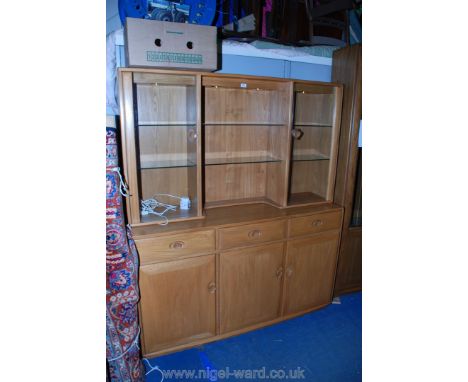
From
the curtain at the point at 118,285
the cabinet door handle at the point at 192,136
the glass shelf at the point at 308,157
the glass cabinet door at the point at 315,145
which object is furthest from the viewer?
the glass shelf at the point at 308,157

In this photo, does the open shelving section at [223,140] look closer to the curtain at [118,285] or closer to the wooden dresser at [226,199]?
the wooden dresser at [226,199]

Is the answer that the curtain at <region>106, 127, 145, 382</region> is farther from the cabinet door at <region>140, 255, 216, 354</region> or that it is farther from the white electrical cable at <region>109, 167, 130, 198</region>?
the cabinet door at <region>140, 255, 216, 354</region>

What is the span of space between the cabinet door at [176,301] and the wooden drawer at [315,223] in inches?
25.1

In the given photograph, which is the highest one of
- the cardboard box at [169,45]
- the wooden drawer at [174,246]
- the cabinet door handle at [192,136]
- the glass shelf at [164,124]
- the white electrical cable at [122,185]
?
the cardboard box at [169,45]

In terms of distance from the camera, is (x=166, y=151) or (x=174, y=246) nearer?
(x=174, y=246)

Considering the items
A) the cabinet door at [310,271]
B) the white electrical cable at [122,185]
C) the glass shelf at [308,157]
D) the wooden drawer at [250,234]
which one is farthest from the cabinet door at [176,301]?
the glass shelf at [308,157]

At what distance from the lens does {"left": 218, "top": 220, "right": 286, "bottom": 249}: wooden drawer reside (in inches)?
73.9

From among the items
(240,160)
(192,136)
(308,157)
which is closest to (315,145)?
(308,157)

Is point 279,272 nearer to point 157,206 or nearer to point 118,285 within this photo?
point 157,206

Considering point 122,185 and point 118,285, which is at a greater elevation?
point 122,185

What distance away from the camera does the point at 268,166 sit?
2.35 m

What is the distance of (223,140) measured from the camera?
222 centimetres

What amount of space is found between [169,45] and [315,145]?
56.4 inches

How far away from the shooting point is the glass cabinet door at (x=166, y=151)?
1890 mm
